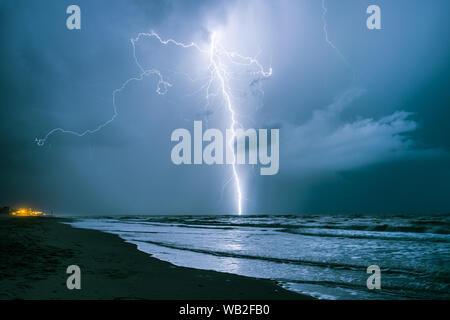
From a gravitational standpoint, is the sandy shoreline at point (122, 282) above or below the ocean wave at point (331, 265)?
above

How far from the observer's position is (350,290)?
16.4 ft

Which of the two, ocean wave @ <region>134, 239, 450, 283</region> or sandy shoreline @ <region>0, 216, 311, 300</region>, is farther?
ocean wave @ <region>134, 239, 450, 283</region>

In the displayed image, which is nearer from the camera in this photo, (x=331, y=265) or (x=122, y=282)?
(x=122, y=282)

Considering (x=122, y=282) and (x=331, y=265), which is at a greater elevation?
(x=122, y=282)

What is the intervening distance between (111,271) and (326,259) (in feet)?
20.1

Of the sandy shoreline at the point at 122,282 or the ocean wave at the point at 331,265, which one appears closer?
the sandy shoreline at the point at 122,282

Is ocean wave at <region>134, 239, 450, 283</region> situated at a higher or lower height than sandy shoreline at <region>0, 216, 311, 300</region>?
lower
